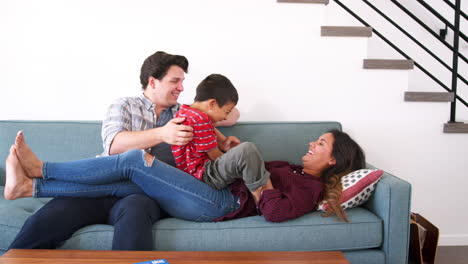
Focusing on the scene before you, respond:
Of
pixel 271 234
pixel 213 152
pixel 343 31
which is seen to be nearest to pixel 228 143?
pixel 213 152

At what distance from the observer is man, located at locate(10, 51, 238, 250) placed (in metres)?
1.56

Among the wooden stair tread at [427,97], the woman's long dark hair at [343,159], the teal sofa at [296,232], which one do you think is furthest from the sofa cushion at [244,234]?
the wooden stair tread at [427,97]

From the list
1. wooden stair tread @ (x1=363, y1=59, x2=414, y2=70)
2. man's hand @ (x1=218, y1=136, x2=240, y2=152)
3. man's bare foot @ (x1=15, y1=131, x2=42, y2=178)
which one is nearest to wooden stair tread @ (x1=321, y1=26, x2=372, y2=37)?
wooden stair tread @ (x1=363, y1=59, x2=414, y2=70)

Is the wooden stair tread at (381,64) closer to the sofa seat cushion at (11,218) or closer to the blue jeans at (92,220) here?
the blue jeans at (92,220)

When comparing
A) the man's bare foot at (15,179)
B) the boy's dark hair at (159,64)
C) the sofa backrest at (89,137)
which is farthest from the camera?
the sofa backrest at (89,137)

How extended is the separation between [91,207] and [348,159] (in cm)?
124

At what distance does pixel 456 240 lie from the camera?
109 inches

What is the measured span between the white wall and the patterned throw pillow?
0.89 metres

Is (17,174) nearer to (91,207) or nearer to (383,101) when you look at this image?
(91,207)

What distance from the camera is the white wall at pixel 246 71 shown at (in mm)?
2590

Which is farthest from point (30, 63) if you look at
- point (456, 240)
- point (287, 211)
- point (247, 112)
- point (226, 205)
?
point (456, 240)

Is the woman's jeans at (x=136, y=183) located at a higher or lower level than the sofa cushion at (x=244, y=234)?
higher

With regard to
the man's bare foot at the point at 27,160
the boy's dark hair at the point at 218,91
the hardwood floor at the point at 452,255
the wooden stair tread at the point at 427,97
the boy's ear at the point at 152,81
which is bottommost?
the hardwood floor at the point at 452,255

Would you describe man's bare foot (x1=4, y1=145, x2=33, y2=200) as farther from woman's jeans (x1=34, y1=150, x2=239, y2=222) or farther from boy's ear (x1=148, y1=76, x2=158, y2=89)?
boy's ear (x1=148, y1=76, x2=158, y2=89)
